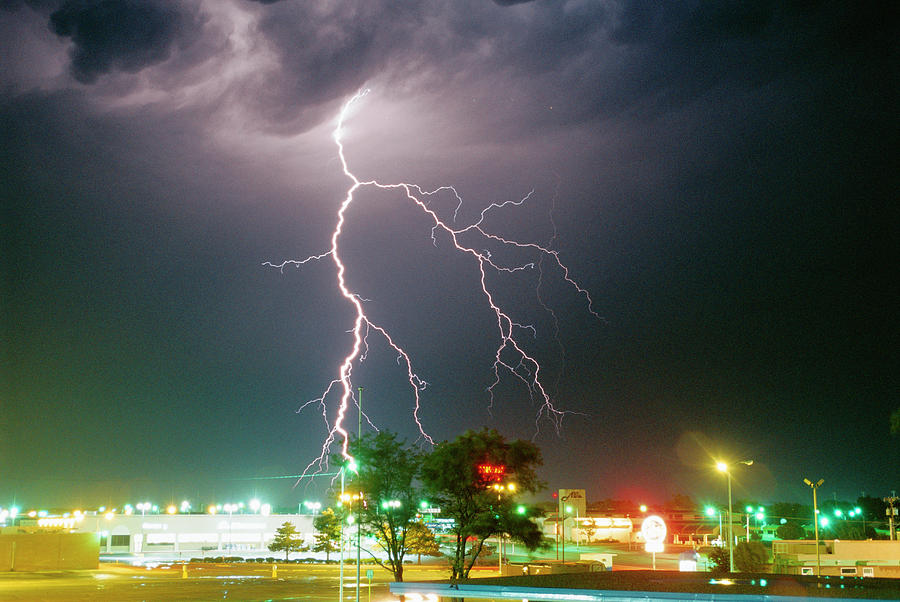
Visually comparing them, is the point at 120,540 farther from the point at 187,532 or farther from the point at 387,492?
the point at 387,492

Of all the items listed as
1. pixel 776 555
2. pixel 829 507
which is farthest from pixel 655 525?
pixel 829 507

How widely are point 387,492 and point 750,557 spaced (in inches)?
1201

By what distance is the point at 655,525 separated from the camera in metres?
44.7

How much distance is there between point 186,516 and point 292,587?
184 ft

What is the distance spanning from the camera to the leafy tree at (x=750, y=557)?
1912 inches

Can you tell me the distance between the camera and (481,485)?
2747 cm

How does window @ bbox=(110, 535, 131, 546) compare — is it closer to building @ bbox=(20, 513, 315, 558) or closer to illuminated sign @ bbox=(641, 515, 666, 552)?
building @ bbox=(20, 513, 315, 558)

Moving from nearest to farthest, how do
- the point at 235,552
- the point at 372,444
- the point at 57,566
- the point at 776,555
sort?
1. the point at 372,444
2. the point at 776,555
3. the point at 57,566
4. the point at 235,552

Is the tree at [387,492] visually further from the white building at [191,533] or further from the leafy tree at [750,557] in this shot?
the white building at [191,533]

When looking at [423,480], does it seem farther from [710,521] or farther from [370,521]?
[710,521]

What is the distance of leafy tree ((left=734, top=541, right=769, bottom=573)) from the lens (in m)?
48.6

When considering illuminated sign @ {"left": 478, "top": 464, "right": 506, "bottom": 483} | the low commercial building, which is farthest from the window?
illuminated sign @ {"left": 478, "top": 464, "right": 506, "bottom": 483}

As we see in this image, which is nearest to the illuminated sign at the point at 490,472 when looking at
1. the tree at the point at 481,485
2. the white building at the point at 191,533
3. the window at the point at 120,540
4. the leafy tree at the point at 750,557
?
the tree at the point at 481,485

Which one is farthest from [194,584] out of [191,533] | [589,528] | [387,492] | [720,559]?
[589,528]
